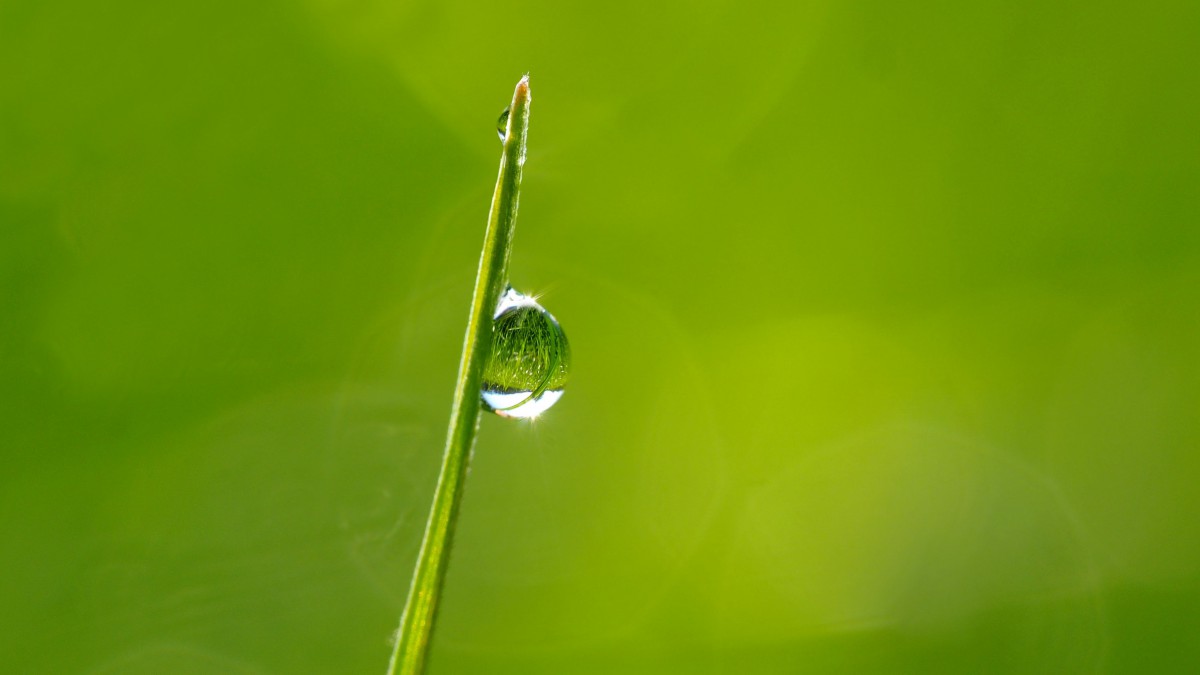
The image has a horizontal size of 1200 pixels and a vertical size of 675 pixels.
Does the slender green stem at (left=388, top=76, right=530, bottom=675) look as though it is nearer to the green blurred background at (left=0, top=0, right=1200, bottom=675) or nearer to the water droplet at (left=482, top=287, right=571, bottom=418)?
the water droplet at (left=482, top=287, right=571, bottom=418)

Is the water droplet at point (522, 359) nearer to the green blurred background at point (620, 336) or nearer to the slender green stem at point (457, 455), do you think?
the slender green stem at point (457, 455)

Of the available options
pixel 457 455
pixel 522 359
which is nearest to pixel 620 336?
pixel 522 359

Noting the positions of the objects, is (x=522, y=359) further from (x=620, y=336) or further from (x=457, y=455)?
(x=620, y=336)

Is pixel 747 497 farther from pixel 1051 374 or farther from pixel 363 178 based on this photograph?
pixel 363 178

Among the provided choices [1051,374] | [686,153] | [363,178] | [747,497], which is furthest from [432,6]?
[1051,374]

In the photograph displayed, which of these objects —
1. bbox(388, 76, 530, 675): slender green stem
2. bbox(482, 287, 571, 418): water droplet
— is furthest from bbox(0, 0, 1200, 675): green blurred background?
bbox(388, 76, 530, 675): slender green stem

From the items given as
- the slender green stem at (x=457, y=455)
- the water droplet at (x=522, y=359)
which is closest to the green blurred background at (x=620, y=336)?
the water droplet at (x=522, y=359)
